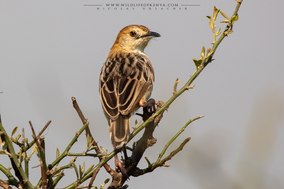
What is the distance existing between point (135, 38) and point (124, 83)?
2278mm

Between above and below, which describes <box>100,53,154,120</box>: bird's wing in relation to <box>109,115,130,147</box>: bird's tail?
above

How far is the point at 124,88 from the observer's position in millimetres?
4629

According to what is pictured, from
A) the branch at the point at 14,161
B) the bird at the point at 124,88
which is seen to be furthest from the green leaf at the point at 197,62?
the branch at the point at 14,161

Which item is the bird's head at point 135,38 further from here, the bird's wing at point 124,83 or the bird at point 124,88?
the bird's wing at point 124,83

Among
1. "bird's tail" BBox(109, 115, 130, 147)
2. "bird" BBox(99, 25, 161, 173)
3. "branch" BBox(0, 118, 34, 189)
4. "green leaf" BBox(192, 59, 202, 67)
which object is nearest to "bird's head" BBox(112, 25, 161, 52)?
"bird" BBox(99, 25, 161, 173)

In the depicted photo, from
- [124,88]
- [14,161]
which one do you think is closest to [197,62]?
[14,161]

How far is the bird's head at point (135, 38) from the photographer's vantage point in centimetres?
670

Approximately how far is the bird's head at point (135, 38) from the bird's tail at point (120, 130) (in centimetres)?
286

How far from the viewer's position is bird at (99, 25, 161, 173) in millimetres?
3931

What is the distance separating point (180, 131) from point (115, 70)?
2.66 metres

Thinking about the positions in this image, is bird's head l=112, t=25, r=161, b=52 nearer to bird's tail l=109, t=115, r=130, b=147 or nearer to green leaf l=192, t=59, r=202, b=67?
bird's tail l=109, t=115, r=130, b=147

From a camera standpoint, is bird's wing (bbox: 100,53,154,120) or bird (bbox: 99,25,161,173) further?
bird's wing (bbox: 100,53,154,120)

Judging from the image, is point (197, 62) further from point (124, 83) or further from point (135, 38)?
point (135, 38)

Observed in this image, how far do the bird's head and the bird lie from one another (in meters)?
0.02
